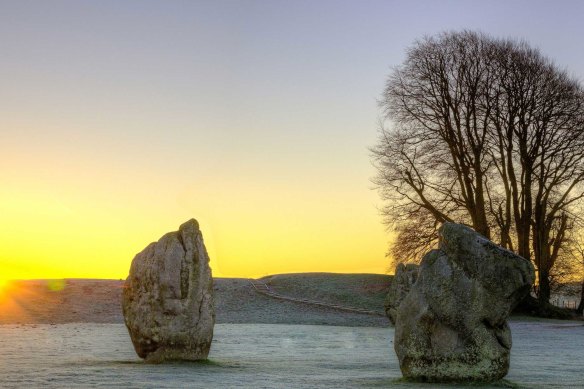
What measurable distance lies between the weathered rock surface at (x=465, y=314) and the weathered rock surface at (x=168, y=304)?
16.2 feet

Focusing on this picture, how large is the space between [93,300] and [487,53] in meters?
24.4

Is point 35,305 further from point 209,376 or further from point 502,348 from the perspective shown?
point 502,348

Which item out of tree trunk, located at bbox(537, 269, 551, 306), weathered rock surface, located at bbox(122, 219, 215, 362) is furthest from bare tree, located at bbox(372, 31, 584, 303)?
weathered rock surface, located at bbox(122, 219, 215, 362)

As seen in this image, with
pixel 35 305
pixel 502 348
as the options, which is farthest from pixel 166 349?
pixel 35 305

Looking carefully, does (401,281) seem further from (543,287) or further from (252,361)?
(543,287)

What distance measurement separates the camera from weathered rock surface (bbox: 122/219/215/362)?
691 inches

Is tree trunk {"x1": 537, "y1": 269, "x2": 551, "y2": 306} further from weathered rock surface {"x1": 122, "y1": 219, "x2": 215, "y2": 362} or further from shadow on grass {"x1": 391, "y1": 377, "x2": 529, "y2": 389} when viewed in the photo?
shadow on grass {"x1": 391, "y1": 377, "x2": 529, "y2": 389}

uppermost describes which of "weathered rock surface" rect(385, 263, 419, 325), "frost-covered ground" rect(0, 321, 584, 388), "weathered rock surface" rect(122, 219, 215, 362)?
"weathered rock surface" rect(385, 263, 419, 325)

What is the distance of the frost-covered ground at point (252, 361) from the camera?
1421 centimetres

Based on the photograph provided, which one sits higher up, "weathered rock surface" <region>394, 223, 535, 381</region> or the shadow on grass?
"weathered rock surface" <region>394, 223, 535, 381</region>

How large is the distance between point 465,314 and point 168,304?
6285 millimetres

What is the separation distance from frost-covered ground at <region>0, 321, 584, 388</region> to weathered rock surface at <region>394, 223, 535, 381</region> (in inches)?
18.2

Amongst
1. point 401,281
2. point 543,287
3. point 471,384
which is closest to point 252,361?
point 471,384

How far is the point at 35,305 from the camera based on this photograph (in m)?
40.9
